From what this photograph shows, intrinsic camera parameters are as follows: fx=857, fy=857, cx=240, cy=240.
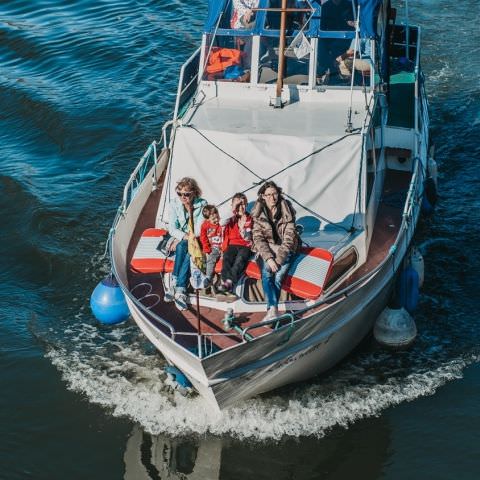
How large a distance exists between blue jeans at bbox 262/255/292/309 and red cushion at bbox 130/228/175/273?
54.9 inches

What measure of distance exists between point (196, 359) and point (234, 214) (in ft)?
7.09

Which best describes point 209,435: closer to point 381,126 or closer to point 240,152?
point 240,152

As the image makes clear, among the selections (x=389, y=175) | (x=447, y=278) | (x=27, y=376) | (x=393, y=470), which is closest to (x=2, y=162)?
(x=27, y=376)

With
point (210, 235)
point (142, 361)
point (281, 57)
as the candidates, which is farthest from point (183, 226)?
point (281, 57)

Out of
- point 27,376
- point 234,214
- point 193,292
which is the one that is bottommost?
point 27,376

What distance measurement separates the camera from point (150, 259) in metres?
11.3

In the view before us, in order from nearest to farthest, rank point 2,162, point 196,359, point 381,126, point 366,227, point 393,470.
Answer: point 196,359
point 393,470
point 366,227
point 381,126
point 2,162

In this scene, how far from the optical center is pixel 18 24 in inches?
954

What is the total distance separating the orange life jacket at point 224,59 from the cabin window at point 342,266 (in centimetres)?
374

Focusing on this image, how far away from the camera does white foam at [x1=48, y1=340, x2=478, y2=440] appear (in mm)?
Result: 11273

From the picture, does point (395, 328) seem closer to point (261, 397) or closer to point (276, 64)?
point (261, 397)

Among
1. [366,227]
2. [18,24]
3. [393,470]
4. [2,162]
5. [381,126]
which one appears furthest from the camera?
[18,24]

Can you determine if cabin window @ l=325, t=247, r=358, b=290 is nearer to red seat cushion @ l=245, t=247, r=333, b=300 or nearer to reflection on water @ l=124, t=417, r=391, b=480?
red seat cushion @ l=245, t=247, r=333, b=300

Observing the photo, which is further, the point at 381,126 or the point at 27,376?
the point at 381,126
